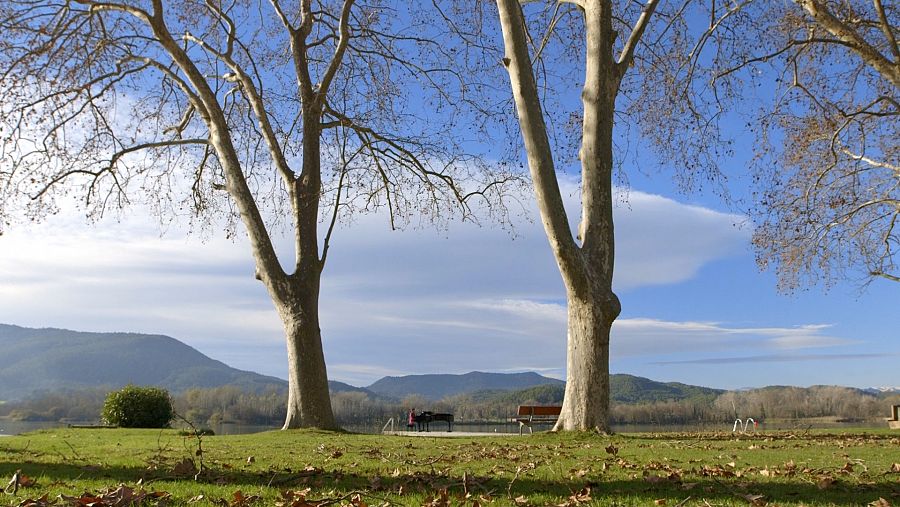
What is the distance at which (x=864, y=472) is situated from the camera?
5832mm

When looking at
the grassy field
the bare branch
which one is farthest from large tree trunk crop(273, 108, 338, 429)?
the bare branch

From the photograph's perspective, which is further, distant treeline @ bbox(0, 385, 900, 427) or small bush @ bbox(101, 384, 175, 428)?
distant treeline @ bbox(0, 385, 900, 427)

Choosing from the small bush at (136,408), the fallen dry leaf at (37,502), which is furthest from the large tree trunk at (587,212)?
the small bush at (136,408)

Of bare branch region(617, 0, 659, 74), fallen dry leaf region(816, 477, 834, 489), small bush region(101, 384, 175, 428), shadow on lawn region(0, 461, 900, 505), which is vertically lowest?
small bush region(101, 384, 175, 428)

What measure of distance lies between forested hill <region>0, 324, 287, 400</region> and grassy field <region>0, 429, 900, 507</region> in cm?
14405

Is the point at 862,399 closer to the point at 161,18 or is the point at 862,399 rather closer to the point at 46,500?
the point at 161,18

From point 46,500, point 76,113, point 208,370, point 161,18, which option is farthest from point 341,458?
point 208,370

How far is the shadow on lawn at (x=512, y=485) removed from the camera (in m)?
4.48

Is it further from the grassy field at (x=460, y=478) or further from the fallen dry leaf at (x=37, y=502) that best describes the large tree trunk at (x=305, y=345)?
the fallen dry leaf at (x=37, y=502)

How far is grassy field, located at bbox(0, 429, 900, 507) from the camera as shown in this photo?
4266 millimetres

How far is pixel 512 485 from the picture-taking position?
4.98m

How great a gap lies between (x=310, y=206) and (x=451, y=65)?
5157 mm

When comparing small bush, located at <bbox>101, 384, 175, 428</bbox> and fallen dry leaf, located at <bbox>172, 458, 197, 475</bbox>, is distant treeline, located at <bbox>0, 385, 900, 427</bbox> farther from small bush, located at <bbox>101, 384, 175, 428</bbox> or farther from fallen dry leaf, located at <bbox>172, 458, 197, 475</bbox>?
fallen dry leaf, located at <bbox>172, 458, 197, 475</bbox>

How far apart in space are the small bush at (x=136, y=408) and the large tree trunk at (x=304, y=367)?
22.2 feet
